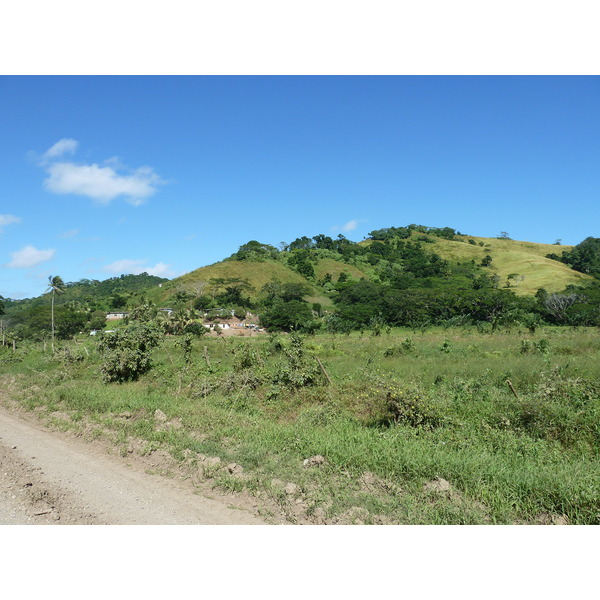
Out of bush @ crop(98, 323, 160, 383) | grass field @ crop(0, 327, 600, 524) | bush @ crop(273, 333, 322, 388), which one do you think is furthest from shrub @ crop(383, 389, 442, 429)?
bush @ crop(98, 323, 160, 383)

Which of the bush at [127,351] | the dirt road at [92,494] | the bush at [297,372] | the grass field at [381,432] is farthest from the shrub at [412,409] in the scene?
the bush at [127,351]

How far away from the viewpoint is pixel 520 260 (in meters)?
107

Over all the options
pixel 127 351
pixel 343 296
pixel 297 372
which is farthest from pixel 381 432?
pixel 343 296

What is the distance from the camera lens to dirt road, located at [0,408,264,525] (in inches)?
196

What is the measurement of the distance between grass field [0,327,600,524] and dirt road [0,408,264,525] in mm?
594

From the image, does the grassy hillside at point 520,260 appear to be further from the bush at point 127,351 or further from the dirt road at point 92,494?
the dirt road at point 92,494

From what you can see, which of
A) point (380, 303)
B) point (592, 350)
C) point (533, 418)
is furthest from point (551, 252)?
point (533, 418)

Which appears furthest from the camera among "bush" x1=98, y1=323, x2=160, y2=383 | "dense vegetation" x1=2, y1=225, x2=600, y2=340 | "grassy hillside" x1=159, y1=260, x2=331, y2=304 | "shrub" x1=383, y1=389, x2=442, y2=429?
"grassy hillside" x1=159, y1=260, x2=331, y2=304

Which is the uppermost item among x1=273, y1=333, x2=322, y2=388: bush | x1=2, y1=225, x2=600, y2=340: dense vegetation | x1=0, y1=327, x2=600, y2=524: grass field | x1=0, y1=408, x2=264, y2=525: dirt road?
x1=2, y1=225, x2=600, y2=340: dense vegetation

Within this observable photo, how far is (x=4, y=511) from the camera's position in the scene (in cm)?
518

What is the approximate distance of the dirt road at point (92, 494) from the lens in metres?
4.97

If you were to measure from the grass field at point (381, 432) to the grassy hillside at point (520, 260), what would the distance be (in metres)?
72.7

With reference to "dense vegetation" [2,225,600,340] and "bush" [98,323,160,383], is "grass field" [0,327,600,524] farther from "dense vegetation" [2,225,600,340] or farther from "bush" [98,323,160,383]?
"dense vegetation" [2,225,600,340]

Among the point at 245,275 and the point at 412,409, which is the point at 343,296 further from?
the point at 412,409
